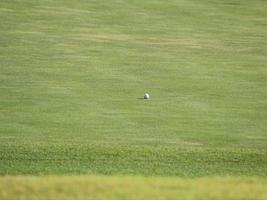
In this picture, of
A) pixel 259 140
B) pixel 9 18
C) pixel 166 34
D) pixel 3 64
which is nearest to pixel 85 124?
pixel 259 140

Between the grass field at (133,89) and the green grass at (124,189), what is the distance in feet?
0.64

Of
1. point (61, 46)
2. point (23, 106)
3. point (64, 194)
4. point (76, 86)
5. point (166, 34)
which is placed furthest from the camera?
point (166, 34)

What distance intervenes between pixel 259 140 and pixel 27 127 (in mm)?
4782

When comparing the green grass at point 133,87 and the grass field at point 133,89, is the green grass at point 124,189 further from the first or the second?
the green grass at point 133,87

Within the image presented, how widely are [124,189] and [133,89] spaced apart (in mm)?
10237

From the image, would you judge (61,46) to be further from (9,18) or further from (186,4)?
(186,4)

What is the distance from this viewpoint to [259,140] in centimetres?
1424

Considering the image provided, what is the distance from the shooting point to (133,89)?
62.4 ft

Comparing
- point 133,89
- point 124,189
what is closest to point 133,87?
point 133,89

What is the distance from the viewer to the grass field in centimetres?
1302

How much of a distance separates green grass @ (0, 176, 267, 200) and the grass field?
0.64ft

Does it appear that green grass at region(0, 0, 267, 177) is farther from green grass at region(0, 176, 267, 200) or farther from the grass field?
green grass at region(0, 176, 267, 200)

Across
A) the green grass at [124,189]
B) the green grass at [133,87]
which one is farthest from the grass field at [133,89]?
the green grass at [124,189]

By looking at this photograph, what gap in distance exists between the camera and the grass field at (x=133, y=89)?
1302 centimetres
